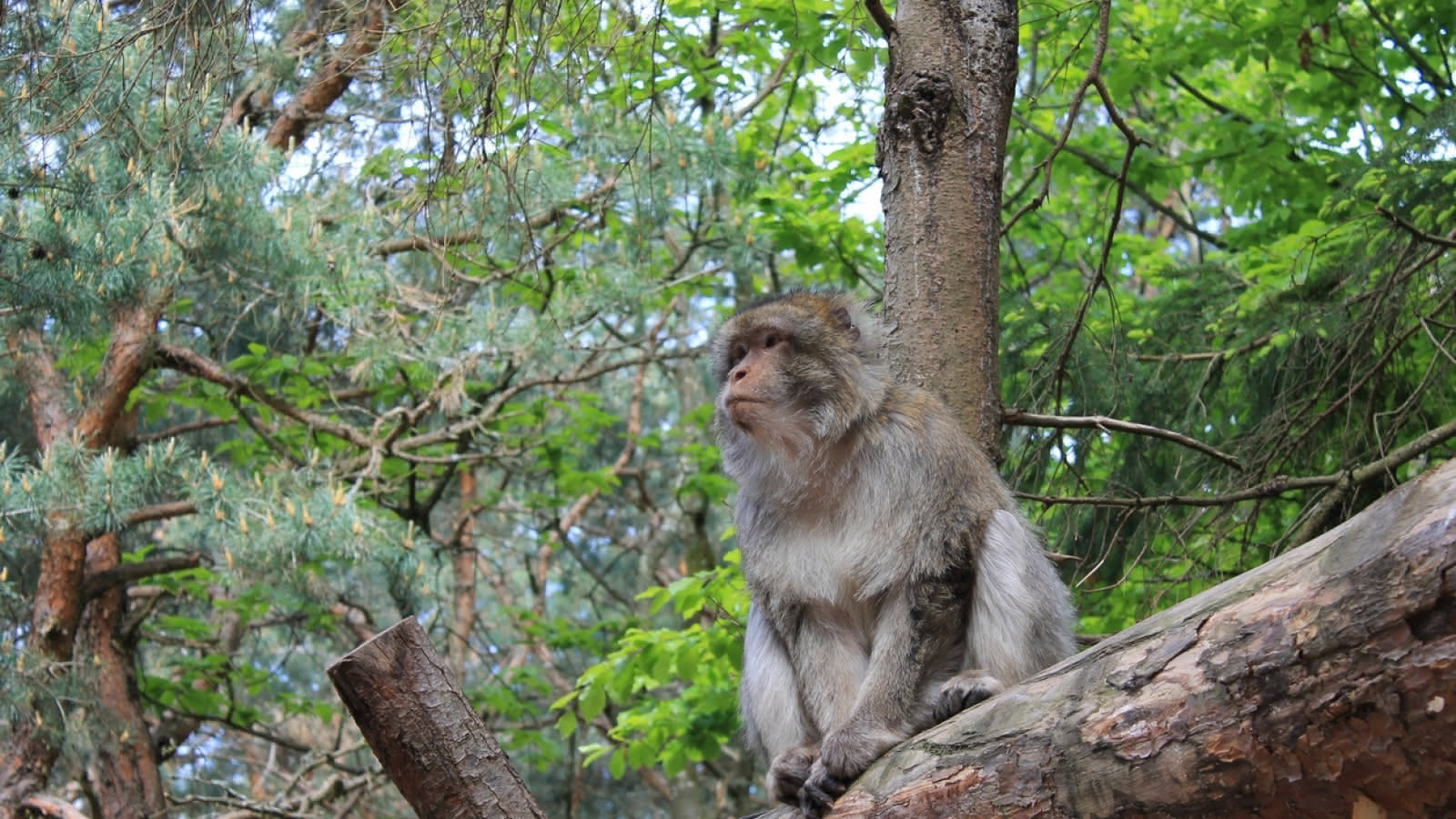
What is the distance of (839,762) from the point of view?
410 cm

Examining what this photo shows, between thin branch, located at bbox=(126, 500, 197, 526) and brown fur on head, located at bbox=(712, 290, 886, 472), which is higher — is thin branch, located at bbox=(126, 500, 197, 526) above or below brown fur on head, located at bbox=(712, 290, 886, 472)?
above

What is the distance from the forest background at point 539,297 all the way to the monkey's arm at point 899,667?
2.65 ft

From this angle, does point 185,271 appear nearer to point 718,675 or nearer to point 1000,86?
point 718,675

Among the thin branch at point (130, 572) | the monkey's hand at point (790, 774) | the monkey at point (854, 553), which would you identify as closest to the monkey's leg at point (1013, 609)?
the monkey at point (854, 553)

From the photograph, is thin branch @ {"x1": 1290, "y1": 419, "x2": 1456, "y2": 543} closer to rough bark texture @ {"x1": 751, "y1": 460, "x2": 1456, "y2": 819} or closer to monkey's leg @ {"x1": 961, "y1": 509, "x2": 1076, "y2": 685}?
monkey's leg @ {"x1": 961, "y1": 509, "x2": 1076, "y2": 685}

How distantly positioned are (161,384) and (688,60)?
18.7 feet

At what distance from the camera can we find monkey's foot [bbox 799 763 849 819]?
3.91 metres

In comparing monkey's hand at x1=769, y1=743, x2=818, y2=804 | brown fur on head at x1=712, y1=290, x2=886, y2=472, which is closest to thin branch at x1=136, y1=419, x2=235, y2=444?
brown fur on head at x1=712, y1=290, x2=886, y2=472

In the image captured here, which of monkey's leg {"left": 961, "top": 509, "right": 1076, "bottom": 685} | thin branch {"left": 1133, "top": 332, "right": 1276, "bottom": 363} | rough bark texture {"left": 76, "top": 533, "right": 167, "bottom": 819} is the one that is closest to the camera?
monkey's leg {"left": 961, "top": 509, "right": 1076, "bottom": 685}

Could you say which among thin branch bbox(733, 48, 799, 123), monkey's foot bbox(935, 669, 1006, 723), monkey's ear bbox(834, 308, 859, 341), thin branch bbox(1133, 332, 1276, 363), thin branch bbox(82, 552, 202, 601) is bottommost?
monkey's foot bbox(935, 669, 1006, 723)

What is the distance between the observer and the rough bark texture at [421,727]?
3.52m

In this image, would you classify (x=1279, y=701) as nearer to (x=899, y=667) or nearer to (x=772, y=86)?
(x=899, y=667)

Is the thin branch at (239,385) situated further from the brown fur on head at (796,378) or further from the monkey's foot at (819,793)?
the monkey's foot at (819,793)

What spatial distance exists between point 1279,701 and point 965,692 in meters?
1.72
